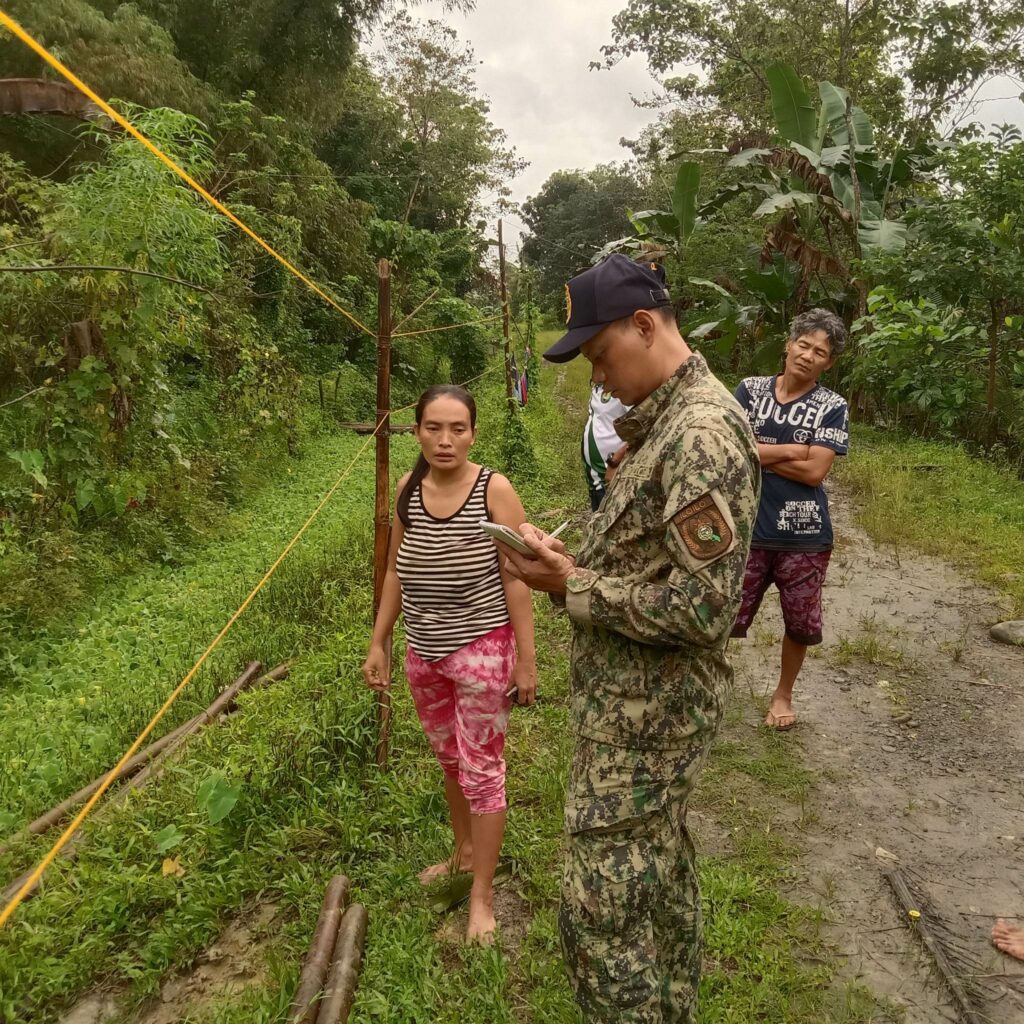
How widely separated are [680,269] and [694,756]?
12.5 metres

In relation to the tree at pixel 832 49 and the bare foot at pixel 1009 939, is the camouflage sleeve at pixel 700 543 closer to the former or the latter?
the bare foot at pixel 1009 939

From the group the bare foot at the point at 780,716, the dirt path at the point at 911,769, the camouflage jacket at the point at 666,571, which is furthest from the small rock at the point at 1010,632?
the camouflage jacket at the point at 666,571

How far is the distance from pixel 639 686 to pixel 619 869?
1.22 feet

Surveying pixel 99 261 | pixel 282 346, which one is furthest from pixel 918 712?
pixel 282 346

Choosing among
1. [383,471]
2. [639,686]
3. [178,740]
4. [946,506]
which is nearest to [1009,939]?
[639,686]

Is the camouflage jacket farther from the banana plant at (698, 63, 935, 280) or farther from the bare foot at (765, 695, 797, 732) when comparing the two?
the banana plant at (698, 63, 935, 280)

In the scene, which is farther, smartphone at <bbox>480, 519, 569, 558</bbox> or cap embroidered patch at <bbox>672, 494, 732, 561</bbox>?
smartphone at <bbox>480, 519, 569, 558</bbox>

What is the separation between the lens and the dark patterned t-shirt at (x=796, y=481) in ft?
10.2

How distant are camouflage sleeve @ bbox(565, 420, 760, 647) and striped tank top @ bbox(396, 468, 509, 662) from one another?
2.73 feet

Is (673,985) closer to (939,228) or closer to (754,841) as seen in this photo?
(754,841)

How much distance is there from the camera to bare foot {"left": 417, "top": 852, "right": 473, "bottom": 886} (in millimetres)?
2571

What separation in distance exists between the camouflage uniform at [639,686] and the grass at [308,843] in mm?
698

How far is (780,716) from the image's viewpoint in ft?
11.7

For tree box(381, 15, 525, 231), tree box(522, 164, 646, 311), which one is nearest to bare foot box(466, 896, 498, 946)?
tree box(381, 15, 525, 231)
